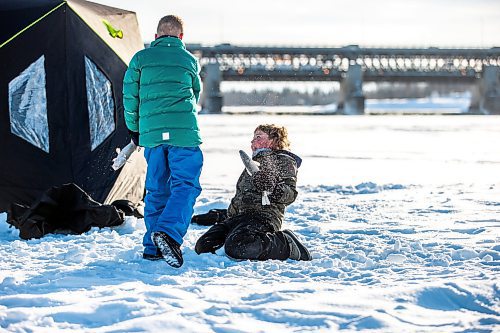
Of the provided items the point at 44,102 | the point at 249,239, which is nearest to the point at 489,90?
the point at 44,102

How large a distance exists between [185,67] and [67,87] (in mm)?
2016

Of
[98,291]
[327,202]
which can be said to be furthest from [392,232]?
[98,291]

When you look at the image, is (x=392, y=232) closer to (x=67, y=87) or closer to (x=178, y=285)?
(x=178, y=285)

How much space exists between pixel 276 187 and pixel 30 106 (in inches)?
106

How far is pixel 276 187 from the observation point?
468cm

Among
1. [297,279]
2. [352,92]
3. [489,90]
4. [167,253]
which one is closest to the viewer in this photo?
[297,279]

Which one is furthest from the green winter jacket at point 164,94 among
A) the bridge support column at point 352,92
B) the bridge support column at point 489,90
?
the bridge support column at point 489,90

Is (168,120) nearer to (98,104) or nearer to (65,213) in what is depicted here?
(65,213)

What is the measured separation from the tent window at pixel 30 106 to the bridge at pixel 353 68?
5084cm

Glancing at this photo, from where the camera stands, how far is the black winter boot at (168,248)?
4.21 metres

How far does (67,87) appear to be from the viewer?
6156 mm

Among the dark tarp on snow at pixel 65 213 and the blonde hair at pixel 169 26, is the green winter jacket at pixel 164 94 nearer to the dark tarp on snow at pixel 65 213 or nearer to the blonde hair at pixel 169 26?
the blonde hair at pixel 169 26

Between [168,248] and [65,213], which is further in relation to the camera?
[65,213]

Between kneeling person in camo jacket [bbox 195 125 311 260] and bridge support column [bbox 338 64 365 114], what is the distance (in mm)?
54717
